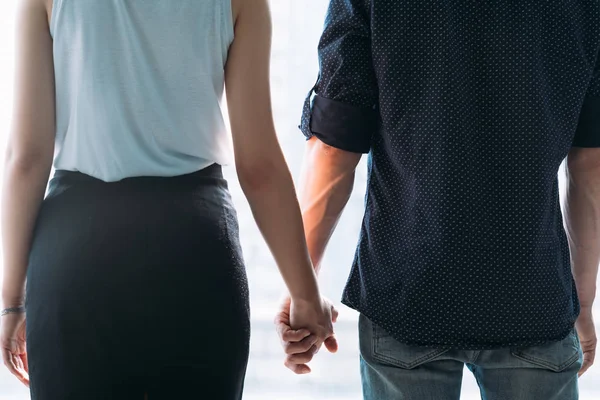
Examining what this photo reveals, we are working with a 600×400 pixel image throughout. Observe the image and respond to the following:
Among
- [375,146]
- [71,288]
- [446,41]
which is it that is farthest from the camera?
[375,146]

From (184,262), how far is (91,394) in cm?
21

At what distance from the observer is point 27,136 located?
3.45ft

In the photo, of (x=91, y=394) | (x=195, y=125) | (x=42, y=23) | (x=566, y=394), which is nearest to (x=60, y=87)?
(x=42, y=23)

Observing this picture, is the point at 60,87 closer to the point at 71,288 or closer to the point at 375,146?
the point at 71,288

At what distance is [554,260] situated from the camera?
117 centimetres

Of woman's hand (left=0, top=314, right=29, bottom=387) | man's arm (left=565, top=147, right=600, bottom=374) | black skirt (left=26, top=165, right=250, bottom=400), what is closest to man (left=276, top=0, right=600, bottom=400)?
man's arm (left=565, top=147, right=600, bottom=374)

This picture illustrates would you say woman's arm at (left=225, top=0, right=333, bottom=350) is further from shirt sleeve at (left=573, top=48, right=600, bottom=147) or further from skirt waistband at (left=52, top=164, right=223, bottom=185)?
shirt sleeve at (left=573, top=48, right=600, bottom=147)

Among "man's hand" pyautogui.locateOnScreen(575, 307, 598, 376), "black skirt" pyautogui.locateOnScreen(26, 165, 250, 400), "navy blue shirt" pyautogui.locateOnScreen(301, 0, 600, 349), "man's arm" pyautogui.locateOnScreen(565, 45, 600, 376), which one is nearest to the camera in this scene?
"black skirt" pyautogui.locateOnScreen(26, 165, 250, 400)

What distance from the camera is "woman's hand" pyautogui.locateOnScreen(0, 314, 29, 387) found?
1.14 meters

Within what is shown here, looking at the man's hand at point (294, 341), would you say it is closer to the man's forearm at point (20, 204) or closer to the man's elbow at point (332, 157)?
the man's elbow at point (332, 157)

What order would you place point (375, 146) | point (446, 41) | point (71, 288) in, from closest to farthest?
point (71, 288) < point (446, 41) < point (375, 146)

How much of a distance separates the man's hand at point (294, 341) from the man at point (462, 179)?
0.4 inches

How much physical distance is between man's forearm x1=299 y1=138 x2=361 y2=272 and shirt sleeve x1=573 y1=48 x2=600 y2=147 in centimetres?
36

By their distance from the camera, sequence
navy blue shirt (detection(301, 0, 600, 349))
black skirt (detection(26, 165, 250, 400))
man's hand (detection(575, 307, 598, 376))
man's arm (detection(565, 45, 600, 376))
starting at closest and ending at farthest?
black skirt (detection(26, 165, 250, 400)) < navy blue shirt (detection(301, 0, 600, 349)) < man's arm (detection(565, 45, 600, 376)) < man's hand (detection(575, 307, 598, 376))
